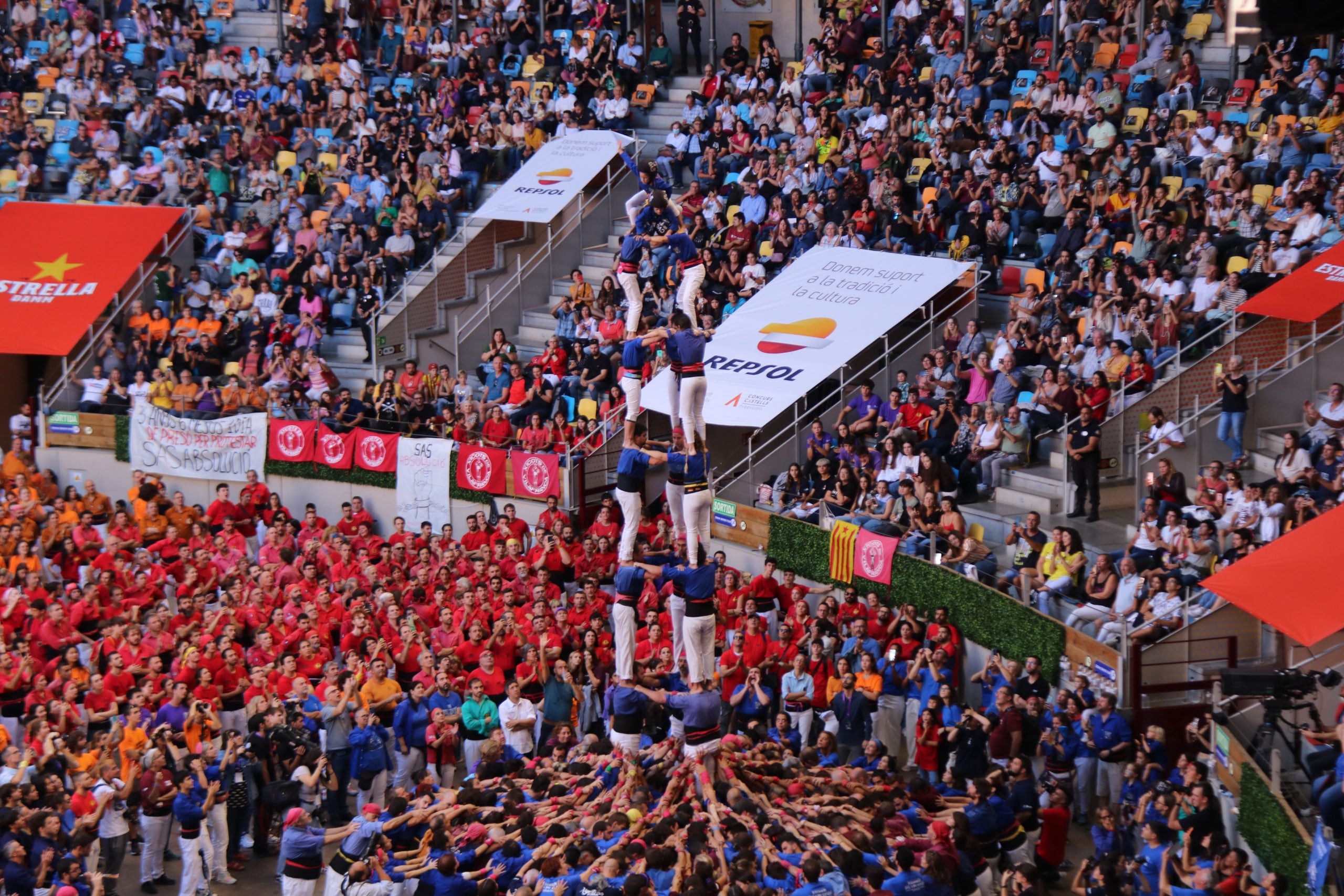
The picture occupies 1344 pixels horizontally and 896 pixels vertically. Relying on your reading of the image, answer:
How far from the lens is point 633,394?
53.2 feet

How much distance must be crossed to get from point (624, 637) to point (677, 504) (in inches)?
57.6

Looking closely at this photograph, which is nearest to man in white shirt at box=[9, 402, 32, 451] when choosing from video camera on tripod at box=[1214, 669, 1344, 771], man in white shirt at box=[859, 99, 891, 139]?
man in white shirt at box=[859, 99, 891, 139]

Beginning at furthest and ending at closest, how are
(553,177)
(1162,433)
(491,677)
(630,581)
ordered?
(553,177) → (1162,433) → (491,677) → (630,581)

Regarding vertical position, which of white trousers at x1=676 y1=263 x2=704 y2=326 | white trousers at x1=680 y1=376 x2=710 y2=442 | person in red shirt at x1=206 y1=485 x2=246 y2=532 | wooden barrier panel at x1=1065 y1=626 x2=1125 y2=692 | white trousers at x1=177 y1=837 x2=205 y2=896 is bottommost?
white trousers at x1=177 y1=837 x2=205 y2=896

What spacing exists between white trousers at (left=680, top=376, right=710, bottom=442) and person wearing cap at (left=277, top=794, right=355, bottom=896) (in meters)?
4.87

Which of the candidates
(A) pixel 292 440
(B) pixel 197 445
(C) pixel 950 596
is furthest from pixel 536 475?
(C) pixel 950 596

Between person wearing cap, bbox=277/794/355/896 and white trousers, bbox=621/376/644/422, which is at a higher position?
white trousers, bbox=621/376/644/422

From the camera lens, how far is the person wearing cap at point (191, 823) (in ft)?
53.8

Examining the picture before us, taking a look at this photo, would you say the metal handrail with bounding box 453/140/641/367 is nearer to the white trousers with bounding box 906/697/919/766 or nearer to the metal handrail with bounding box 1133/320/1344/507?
the metal handrail with bounding box 1133/320/1344/507

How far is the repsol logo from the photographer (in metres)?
23.0

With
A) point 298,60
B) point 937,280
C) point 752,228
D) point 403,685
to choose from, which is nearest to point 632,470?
point 403,685

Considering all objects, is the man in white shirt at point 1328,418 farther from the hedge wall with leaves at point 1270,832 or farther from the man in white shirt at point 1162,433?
the hedge wall with leaves at point 1270,832

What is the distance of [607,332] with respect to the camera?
2605cm

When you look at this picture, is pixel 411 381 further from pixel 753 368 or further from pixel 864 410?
pixel 864 410
